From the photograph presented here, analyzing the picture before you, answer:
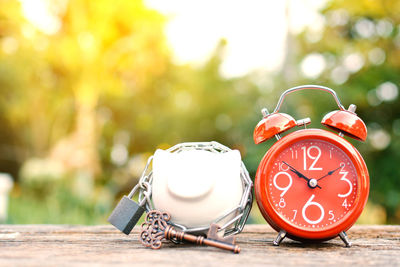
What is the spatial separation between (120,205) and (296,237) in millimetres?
620

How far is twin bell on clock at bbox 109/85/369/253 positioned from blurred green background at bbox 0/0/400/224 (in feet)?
7.57

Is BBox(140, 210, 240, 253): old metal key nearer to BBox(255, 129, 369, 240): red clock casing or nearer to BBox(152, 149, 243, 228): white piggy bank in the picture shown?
BBox(152, 149, 243, 228): white piggy bank

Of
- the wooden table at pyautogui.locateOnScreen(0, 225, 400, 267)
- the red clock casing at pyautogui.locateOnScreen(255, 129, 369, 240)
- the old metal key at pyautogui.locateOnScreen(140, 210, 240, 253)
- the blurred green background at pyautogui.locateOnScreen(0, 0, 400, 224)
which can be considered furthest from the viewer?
the blurred green background at pyautogui.locateOnScreen(0, 0, 400, 224)

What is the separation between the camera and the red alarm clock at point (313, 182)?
1.23 metres

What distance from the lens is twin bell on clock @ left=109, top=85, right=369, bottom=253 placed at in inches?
46.3

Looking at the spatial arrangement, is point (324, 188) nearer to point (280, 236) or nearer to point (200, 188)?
point (280, 236)

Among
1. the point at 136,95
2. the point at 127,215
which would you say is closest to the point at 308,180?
the point at 127,215

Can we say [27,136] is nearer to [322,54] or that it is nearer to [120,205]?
[322,54]

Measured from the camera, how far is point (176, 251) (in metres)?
1.12

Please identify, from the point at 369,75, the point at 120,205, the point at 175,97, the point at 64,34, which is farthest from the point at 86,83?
the point at 120,205

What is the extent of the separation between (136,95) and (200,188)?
1000 centimetres

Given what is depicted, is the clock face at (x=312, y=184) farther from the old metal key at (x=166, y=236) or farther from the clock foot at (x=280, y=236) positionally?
the old metal key at (x=166, y=236)

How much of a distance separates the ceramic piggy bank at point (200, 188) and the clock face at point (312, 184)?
0.40 feet

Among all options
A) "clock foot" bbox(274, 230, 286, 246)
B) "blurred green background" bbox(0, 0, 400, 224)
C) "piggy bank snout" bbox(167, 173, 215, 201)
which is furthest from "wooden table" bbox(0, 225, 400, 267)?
"blurred green background" bbox(0, 0, 400, 224)
